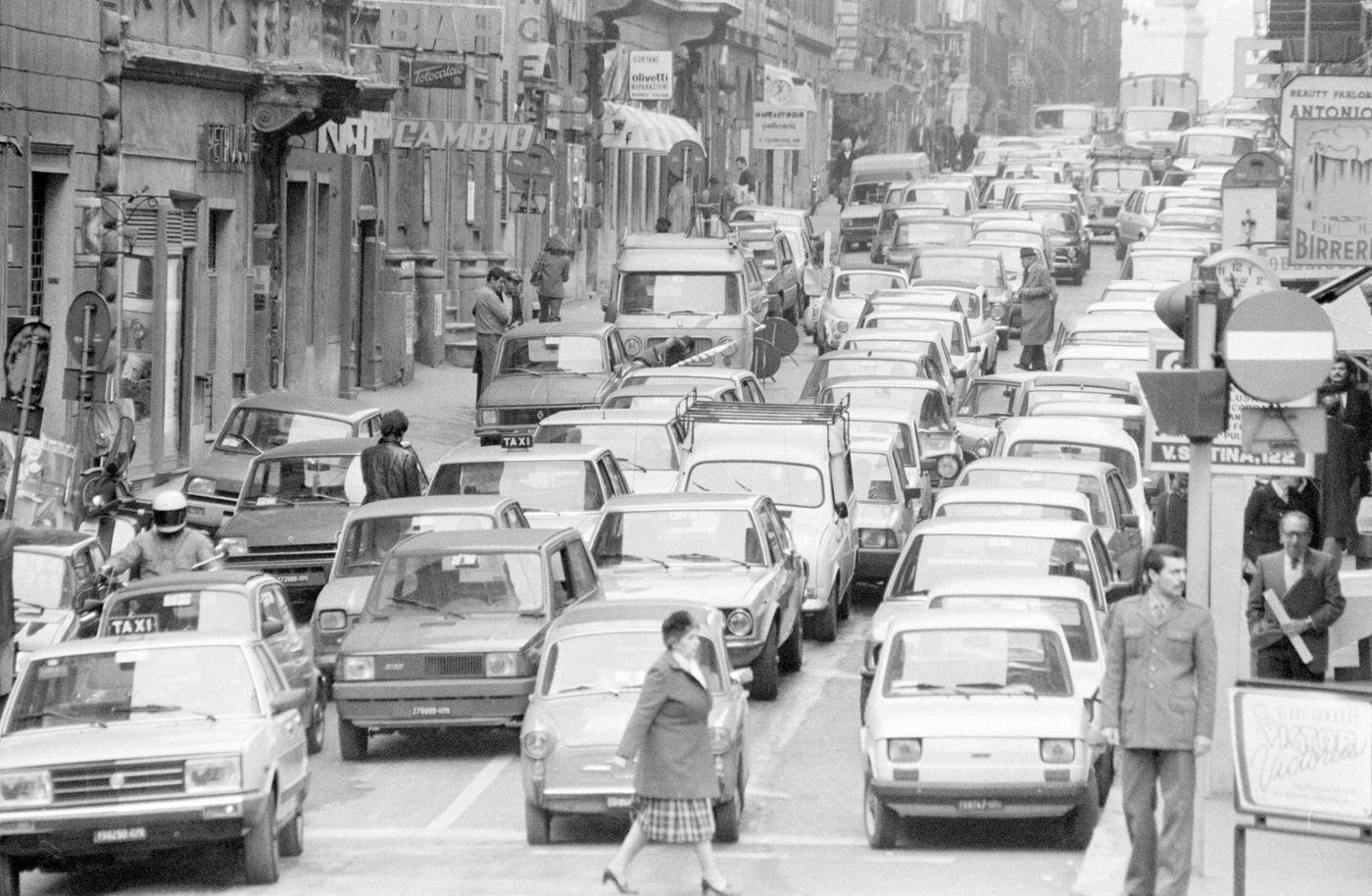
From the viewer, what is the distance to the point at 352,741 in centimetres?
1698

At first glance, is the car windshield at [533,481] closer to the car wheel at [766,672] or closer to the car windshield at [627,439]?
the car windshield at [627,439]

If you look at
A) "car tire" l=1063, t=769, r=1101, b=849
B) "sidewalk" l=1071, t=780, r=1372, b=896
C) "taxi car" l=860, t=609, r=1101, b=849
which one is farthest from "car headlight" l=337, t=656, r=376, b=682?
"sidewalk" l=1071, t=780, r=1372, b=896

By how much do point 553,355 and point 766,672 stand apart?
12.7m

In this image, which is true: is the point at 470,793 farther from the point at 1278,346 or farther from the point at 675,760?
the point at 1278,346

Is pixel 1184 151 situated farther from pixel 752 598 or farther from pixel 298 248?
pixel 752 598

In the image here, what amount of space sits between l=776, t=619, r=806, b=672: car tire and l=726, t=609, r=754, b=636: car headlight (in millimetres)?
1613

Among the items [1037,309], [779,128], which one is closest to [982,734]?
[1037,309]

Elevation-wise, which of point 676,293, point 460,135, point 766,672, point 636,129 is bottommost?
point 766,672

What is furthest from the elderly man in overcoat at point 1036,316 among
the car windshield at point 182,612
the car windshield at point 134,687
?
the car windshield at point 134,687

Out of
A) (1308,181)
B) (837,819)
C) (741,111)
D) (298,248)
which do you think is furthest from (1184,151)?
(837,819)

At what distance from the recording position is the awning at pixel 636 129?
54969 mm

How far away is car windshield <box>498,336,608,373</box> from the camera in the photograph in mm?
30375

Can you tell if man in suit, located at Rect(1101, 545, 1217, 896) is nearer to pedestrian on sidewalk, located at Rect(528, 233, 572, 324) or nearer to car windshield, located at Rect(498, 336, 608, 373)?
car windshield, located at Rect(498, 336, 608, 373)

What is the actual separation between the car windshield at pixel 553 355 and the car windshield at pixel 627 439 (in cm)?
554
